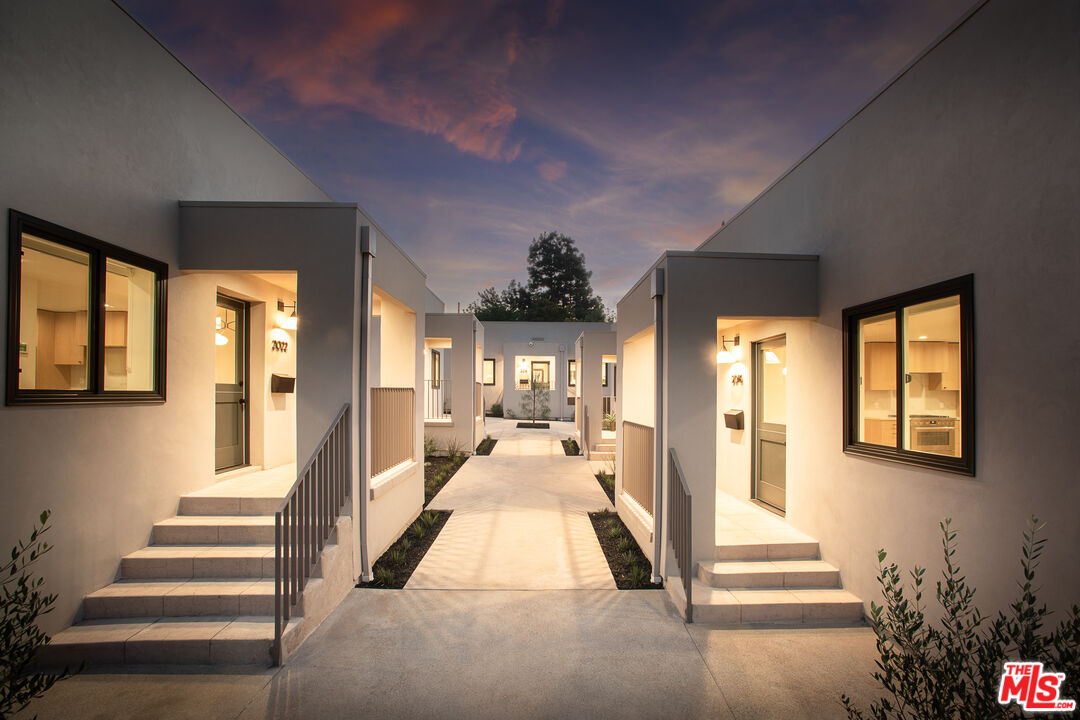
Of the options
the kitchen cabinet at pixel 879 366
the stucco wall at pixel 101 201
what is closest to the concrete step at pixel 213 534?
the stucco wall at pixel 101 201

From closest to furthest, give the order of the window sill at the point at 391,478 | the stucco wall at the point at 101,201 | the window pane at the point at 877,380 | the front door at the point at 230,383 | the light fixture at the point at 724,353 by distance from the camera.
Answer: the stucco wall at the point at 101,201 < the window pane at the point at 877,380 < the window sill at the point at 391,478 < the front door at the point at 230,383 < the light fixture at the point at 724,353

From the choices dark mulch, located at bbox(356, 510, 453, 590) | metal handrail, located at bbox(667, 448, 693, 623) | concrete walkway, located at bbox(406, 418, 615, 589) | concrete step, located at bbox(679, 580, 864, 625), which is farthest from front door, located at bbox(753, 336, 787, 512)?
dark mulch, located at bbox(356, 510, 453, 590)

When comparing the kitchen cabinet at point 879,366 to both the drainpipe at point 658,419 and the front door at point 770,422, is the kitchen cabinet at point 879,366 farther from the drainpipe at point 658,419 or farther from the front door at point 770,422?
the drainpipe at point 658,419

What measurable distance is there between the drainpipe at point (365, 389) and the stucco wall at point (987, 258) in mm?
3780

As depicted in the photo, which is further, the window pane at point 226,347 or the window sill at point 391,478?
the window pane at point 226,347

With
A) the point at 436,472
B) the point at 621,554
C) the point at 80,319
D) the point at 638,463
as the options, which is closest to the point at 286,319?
the point at 80,319

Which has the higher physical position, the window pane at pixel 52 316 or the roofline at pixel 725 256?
the roofline at pixel 725 256

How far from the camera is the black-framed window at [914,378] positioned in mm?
2805

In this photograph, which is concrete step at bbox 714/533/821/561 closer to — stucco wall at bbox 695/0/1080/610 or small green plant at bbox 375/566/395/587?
stucco wall at bbox 695/0/1080/610

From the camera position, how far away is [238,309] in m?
5.29

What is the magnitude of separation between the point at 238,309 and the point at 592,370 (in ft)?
23.9

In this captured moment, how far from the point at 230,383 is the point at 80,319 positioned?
1969 millimetres

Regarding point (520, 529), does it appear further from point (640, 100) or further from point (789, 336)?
point (640, 100)

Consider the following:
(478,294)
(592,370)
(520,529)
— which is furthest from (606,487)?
(478,294)
